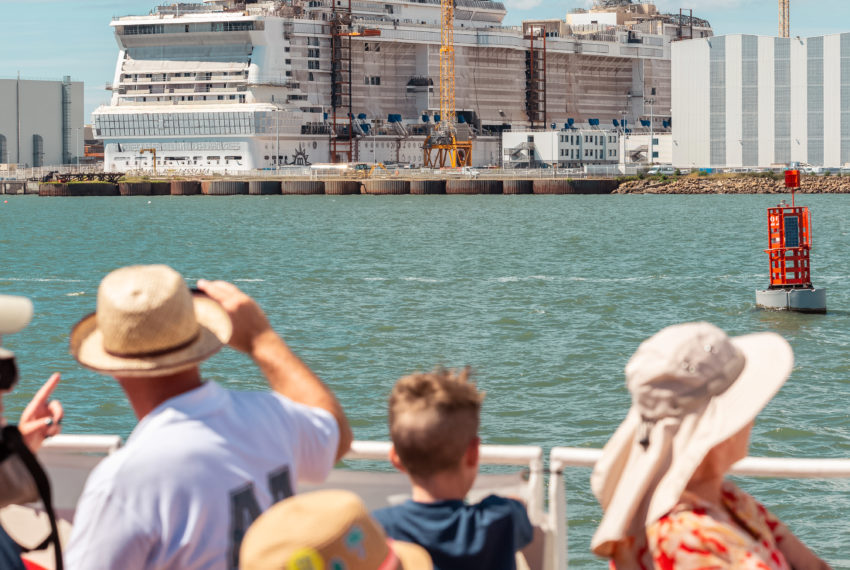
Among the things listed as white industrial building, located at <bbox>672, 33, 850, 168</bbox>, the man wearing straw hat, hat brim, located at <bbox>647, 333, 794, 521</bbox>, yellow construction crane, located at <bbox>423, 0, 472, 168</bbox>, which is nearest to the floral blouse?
hat brim, located at <bbox>647, 333, 794, 521</bbox>

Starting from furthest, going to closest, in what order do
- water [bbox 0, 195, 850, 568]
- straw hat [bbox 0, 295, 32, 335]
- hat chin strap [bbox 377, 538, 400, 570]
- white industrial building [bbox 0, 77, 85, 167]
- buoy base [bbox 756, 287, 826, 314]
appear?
white industrial building [bbox 0, 77, 85, 167]
buoy base [bbox 756, 287, 826, 314]
water [bbox 0, 195, 850, 568]
straw hat [bbox 0, 295, 32, 335]
hat chin strap [bbox 377, 538, 400, 570]

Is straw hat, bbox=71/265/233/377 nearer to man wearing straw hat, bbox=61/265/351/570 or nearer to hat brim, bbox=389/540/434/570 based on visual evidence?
man wearing straw hat, bbox=61/265/351/570

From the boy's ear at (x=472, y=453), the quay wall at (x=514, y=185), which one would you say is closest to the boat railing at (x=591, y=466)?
the boy's ear at (x=472, y=453)

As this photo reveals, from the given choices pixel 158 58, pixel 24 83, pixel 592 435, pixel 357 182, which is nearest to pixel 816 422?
pixel 592 435

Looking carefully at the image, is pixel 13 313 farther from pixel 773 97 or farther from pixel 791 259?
pixel 773 97

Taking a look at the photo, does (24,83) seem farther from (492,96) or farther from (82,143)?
(492,96)

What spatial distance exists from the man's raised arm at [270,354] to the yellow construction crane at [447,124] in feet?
346

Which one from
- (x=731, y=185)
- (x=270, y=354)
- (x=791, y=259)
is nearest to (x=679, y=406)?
(x=270, y=354)

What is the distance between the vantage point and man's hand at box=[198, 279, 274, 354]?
2.99 meters

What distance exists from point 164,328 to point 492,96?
11951 centimetres

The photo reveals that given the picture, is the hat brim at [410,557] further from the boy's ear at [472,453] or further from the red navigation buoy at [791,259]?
the red navigation buoy at [791,259]

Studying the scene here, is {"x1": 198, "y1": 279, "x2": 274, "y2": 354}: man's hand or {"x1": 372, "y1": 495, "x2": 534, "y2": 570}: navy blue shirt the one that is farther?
{"x1": 198, "y1": 279, "x2": 274, "y2": 354}: man's hand

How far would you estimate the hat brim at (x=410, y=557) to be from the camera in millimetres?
2260

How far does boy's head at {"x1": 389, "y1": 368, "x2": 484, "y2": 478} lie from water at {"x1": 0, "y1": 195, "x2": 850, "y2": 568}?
639 cm
